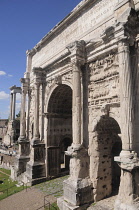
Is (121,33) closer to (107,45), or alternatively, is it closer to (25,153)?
(107,45)

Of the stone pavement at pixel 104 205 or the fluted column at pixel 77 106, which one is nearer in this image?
the stone pavement at pixel 104 205

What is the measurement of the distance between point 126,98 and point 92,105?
2369 mm

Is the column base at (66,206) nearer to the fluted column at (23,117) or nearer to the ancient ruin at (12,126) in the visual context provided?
the fluted column at (23,117)

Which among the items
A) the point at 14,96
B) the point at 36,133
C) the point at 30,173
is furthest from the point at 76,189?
the point at 14,96

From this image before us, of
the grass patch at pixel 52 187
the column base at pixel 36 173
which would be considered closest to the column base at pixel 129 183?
the grass patch at pixel 52 187

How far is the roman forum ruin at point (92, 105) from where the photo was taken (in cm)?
616

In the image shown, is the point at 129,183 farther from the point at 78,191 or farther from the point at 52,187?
the point at 52,187

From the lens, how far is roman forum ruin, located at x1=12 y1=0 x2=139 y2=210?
616 centimetres

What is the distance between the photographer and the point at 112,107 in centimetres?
724

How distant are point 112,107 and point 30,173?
754cm

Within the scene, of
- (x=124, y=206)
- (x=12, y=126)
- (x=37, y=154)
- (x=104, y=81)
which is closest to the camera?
(x=124, y=206)

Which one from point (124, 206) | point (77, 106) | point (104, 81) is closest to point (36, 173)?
point (77, 106)

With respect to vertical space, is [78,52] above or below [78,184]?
above

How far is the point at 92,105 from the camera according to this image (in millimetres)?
8297
